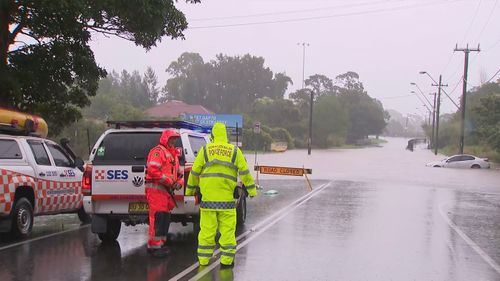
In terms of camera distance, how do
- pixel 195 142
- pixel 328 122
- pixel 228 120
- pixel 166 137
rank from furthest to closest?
pixel 328 122
pixel 228 120
pixel 195 142
pixel 166 137

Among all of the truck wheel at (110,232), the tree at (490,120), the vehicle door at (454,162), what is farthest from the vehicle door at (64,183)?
the tree at (490,120)

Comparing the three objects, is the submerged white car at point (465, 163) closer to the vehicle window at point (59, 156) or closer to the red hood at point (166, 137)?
the vehicle window at point (59, 156)

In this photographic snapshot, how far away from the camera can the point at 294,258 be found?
7.84 metres

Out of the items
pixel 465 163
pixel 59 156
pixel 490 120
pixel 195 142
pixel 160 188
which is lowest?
pixel 465 163

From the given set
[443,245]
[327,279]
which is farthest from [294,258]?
[443,245]

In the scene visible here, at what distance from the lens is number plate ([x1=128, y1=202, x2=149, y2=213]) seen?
814 centimetres

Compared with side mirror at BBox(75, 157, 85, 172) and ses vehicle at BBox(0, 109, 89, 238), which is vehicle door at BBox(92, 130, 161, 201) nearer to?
ses vehicle at BBox(0, 109, 89, 238)

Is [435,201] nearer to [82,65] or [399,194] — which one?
[399,194]

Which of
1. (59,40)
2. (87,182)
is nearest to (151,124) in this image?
(87,182)

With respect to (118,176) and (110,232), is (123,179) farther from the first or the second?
(110,232)

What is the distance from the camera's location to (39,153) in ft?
32.0

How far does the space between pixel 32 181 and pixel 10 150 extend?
602 mm

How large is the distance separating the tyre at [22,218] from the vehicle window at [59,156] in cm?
130

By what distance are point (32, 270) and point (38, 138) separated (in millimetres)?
3754
